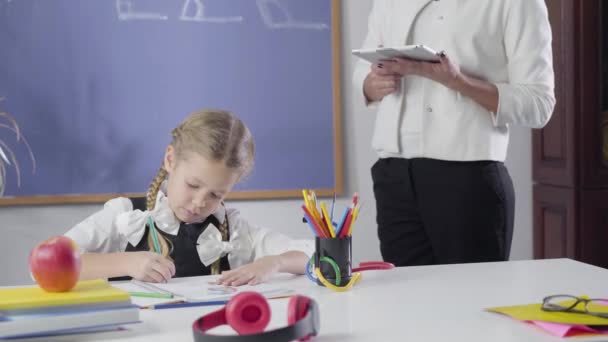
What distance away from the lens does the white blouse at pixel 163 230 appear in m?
1.79

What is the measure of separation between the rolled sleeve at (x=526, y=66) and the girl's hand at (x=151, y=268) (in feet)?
2.85

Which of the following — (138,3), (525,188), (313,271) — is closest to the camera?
(313,271)

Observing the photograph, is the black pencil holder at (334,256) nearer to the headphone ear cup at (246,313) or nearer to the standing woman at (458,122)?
the headphone ear cup at (246,313)

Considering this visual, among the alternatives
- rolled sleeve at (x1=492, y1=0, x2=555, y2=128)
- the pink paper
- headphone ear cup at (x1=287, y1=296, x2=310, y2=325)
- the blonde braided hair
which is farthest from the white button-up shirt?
headphone ear cup at (x1=287, y1=296, x2=310, y2=325)

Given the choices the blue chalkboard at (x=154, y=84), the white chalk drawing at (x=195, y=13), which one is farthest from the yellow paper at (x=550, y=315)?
the white chalk drawing at (x=195, y=13)

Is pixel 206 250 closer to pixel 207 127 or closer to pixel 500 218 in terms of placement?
pixel 207 127

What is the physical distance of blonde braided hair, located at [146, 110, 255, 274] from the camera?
1.81m

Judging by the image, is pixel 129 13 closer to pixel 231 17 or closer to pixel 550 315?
pixel 231 17

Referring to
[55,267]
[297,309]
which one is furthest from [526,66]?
[55,267]

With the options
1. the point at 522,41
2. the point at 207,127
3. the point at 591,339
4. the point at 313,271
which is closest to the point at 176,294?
the point at 313,271

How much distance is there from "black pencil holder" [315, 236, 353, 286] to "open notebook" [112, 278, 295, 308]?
0.28ft

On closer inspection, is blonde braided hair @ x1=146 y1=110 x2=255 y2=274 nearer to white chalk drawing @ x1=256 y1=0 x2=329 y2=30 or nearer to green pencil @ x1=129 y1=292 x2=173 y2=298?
green pencil @ x1=129 y1=292 x2=173 y2=298

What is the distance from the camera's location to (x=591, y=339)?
1075 mm

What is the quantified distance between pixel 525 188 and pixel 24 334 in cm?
258
